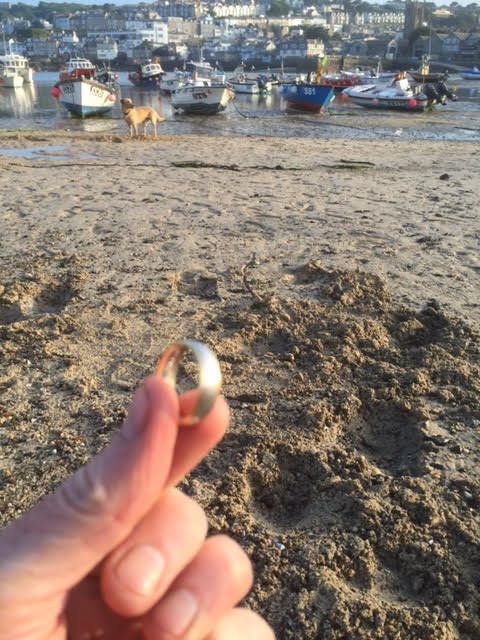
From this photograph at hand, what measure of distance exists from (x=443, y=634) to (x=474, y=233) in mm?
5912

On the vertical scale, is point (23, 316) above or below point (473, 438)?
above

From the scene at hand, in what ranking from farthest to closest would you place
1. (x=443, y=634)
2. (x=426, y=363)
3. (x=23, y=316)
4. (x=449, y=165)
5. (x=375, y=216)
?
(x=449, y=165) → (x=375, y=216) → (x=23, y=316) → (x=426, y=363) → (x=443, y=634)

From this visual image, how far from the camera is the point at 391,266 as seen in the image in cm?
554

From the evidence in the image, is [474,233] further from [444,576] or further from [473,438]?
[444,576]

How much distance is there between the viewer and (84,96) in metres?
27.9

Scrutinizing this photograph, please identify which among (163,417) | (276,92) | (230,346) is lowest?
(230,346)

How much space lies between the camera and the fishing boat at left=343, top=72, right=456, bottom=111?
3522 centimetres

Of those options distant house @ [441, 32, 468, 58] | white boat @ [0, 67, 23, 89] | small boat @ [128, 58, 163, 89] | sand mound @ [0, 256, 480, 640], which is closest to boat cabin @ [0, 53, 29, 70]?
white boat @ [0, 67, 23, 89]

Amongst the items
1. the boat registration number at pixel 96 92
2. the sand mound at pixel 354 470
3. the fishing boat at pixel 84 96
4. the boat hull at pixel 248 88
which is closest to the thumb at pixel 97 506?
the sand mound at pixel 354 470

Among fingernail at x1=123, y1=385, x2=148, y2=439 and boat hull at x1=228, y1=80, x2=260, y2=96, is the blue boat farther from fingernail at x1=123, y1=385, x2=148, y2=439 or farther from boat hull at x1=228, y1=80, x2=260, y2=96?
fingernail at x1=123, y1=385, x2=148, y2=439

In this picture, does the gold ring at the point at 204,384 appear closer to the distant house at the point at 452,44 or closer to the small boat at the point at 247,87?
the small boat at the point at 247,87

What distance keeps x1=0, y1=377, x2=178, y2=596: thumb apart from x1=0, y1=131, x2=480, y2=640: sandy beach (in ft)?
4.77

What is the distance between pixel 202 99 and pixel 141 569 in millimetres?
32876

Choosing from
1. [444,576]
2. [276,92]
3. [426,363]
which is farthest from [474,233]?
[276,92]
